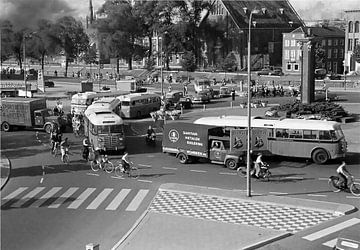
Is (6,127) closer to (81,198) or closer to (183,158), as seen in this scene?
(183,158)

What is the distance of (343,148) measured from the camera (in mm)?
28797

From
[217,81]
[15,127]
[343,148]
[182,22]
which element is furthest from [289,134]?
[182,22]

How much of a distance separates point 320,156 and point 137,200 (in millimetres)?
10874

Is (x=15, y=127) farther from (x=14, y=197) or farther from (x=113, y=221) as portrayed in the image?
(x=113, y=221)

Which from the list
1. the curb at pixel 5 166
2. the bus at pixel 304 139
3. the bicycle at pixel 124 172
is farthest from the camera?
the bus at pixel 304 139

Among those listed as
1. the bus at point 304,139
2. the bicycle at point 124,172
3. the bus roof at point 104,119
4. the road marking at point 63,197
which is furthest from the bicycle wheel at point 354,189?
the bus roof at point 104,119

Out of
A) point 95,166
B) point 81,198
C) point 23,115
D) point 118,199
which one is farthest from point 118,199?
point 23,115

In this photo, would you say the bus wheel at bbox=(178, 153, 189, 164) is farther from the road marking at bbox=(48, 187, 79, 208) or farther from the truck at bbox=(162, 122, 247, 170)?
the road marking at bbox=(48, 187, 79, 208)

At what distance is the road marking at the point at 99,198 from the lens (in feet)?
71.3

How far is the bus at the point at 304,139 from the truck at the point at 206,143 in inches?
63.9

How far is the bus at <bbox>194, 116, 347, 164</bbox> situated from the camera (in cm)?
2844

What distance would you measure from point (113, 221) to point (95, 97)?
3312 cm

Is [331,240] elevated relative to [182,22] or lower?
lower

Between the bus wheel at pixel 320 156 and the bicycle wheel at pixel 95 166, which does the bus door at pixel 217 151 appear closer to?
the bus wheel at pixel 320 156
